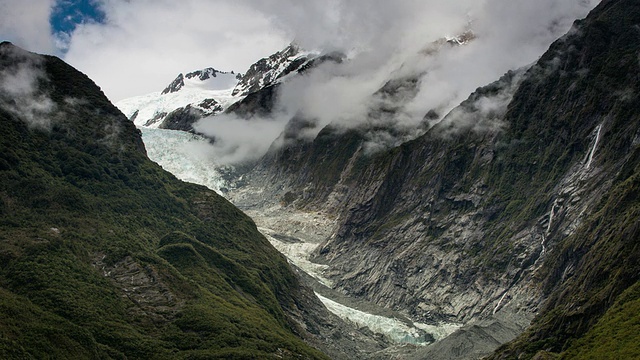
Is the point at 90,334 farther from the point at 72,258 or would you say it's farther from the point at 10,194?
the point at 10,194

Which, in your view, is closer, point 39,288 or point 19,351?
point 19,351

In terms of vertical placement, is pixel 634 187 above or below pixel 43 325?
above

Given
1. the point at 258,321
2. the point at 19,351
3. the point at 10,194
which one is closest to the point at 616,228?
the point at 258,321

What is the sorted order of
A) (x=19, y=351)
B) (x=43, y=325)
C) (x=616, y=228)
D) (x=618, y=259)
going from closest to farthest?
(x=19, y=351)
(x=43, y=325)
(x=618, y=259)
(x=616, y=228)

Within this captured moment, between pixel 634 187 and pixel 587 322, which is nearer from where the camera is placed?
pixel 587 322

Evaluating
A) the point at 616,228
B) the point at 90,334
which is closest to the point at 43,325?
the point at 90,334

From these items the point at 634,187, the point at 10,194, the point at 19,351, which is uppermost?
the point at 10,194

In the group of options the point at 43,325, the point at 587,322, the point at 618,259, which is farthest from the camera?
the point at 618,259

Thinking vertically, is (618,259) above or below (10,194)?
below

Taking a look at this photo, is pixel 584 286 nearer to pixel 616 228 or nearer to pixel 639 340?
pixel 616 228
